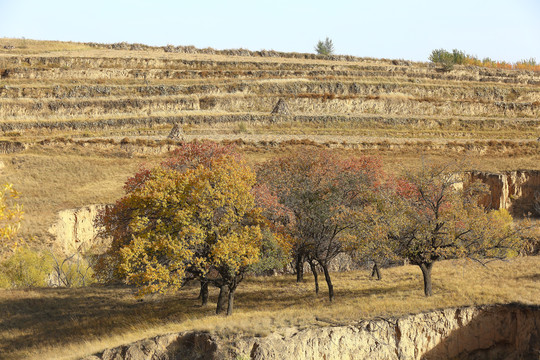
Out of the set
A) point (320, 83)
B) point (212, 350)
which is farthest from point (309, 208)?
point (320, 83)

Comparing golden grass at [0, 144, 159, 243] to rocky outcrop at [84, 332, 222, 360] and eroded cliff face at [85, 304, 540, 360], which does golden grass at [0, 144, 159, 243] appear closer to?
rocky outcrop at [84, 332, 222, 360]

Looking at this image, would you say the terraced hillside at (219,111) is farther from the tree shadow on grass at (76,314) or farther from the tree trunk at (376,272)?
the tree trunk at (376,272)

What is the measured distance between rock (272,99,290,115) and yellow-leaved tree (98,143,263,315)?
56295 millimetres

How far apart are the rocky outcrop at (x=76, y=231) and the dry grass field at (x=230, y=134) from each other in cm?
122

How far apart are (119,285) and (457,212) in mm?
24570

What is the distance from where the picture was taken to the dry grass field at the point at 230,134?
108 ft

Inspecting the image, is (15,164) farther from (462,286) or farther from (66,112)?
(462,286)

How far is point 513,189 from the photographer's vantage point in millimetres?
69750

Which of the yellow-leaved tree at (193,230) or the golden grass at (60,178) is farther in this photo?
the golden grass at (60,178)

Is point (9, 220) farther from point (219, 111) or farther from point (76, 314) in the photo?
point (219, 111)

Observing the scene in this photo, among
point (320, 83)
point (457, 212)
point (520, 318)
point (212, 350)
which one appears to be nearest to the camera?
point (212, 350)

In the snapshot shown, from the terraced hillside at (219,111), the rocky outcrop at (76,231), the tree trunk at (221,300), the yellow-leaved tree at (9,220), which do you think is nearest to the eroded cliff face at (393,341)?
the tree trunk at (221,300)

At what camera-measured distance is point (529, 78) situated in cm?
11744

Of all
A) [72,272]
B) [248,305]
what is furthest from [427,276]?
[72,272]
